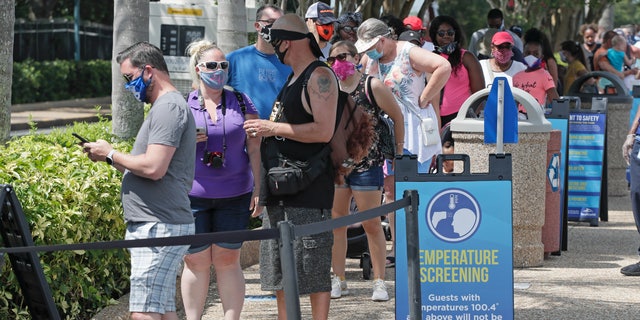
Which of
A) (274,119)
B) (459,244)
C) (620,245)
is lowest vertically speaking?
(620,245)

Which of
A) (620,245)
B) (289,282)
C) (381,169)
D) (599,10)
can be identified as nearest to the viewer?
(289,282)

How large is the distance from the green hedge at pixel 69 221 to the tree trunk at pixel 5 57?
0.64 meters

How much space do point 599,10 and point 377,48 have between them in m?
29.3

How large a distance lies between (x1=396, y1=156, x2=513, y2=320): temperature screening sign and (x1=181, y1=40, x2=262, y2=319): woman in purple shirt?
2.82ft

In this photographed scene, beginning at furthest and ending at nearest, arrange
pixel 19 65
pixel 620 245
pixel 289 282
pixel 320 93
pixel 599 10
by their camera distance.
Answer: pixel 599 10, pixel 19 65, pixel 620 245, pixel 320 93, pixel 289 282

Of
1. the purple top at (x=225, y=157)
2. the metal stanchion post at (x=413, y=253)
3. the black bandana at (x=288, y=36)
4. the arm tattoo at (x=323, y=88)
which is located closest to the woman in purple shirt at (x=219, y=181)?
the purple top at (x=225, y=157)

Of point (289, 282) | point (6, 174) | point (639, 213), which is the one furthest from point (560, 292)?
point (289, 282)

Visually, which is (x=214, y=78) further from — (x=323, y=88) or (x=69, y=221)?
(x=69, y=221)

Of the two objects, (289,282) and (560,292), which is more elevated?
→ (289,282)

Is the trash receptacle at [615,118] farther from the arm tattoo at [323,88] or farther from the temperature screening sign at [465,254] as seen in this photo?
the arm tattoo at [323,88]

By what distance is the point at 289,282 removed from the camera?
14.8ft

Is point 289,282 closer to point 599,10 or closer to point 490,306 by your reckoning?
point 490,306

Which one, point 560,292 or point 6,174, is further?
point 560,292

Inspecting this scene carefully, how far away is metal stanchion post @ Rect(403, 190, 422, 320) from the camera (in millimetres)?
5504
